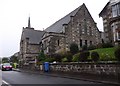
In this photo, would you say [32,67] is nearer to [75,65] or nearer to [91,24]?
[75,65]

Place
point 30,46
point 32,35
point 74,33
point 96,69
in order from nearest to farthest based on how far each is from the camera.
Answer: point 96,69 → point 74,33 → point 30,46 → point 32,35

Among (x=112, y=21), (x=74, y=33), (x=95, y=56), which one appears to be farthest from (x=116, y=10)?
(x=74, y=33)

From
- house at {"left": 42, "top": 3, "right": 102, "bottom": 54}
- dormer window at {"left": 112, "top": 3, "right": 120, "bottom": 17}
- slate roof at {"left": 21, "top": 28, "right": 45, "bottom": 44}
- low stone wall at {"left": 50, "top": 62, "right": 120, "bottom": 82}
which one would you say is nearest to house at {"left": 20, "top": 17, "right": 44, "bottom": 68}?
slate roof at {"left": 21, "top": 28, "right": 45, "bottom": 44}

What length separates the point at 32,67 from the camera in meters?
35.0

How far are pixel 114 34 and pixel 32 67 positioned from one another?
1552 centimetres

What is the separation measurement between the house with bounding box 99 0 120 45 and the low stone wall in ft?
24.2

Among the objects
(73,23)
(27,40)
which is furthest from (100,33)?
(27,40)

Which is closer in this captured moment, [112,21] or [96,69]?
[96,69]

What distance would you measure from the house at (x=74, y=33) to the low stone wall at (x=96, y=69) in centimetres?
2067

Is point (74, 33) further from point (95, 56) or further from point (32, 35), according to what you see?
point (95, 56)

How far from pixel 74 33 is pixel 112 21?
1979cm

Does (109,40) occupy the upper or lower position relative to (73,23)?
lower

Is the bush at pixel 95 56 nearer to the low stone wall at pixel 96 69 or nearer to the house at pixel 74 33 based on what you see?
the low stone wall at pixel 96 69

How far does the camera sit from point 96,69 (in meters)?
17.5
